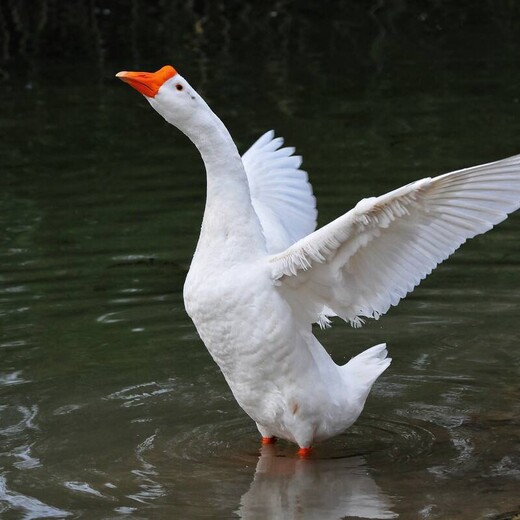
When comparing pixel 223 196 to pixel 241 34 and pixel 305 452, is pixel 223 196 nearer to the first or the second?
pixel 305 452

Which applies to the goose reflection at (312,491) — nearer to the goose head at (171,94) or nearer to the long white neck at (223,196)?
the long white neck at (223,196)

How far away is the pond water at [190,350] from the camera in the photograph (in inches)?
257

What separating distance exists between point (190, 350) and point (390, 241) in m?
2.68

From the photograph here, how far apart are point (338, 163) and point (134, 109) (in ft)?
15.1

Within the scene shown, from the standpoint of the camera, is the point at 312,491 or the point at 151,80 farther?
the point at 312,491

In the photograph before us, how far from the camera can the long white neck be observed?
6582mm

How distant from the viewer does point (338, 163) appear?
1339 cm

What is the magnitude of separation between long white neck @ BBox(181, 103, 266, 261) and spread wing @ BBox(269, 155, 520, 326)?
20 centimetres

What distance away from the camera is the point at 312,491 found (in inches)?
260

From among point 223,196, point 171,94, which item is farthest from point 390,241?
point 171,94

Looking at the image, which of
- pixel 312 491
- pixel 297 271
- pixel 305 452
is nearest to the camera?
pixel 297 271

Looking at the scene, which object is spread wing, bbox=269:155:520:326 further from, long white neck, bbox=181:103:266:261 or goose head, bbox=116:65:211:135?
goose head, bbox=116:65:211:135

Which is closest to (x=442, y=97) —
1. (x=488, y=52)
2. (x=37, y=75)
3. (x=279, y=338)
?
(x=488, y=52)

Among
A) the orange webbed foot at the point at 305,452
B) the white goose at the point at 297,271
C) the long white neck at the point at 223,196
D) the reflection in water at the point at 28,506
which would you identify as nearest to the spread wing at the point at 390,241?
the white goose at the point at 297,271
